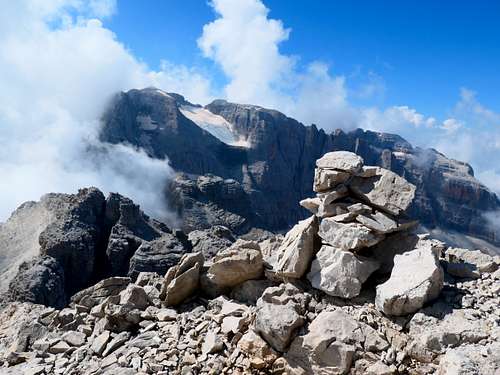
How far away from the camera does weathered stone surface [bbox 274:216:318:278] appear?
530 inches

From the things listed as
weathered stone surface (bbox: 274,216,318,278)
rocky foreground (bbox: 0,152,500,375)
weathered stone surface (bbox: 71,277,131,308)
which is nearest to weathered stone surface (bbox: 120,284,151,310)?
rocky foreground (bbox: 0,152,500,375)

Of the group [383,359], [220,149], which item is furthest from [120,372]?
[220,149]

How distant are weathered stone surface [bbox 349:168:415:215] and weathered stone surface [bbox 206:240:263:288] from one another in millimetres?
4152

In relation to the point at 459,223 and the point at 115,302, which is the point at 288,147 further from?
the point at 115,302

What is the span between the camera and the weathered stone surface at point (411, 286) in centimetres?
1134

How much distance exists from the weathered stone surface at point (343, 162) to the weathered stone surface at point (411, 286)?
385 centimetres

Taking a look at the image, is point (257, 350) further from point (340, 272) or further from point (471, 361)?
point (471, 361)

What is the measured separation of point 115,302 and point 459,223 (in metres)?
183

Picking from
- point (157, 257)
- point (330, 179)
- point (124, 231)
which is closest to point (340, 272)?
point (330, 179)

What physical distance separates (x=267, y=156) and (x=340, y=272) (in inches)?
6029

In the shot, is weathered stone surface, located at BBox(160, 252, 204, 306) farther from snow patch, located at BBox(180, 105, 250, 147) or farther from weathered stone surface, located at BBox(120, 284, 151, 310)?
snow patch, located at BBox(180, 105, 250, 147)

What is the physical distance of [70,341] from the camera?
13.4m

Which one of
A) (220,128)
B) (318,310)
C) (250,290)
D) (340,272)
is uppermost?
(220,128)

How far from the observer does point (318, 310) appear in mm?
12352
